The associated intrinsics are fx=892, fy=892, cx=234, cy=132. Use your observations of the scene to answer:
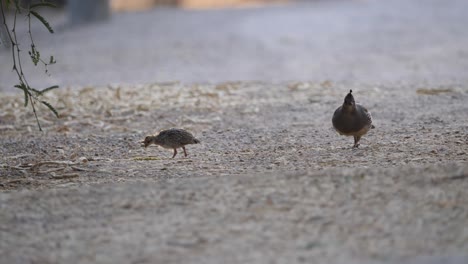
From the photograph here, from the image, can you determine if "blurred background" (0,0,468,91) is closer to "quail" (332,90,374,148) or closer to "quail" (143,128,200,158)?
"quail" (332,90,374,148)

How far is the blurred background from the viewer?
13.3 meters

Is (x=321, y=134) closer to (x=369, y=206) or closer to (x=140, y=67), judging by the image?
(x=369, y=206)

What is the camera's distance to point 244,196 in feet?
18.5

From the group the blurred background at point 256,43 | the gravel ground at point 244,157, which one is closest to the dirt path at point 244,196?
the gravel ground at point 244,157

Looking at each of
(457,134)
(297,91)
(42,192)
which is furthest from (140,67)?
(42,192)

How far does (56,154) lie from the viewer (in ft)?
27.0

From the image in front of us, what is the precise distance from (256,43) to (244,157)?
30.7 ft

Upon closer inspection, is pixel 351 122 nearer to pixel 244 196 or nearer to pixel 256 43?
pixel 244 196

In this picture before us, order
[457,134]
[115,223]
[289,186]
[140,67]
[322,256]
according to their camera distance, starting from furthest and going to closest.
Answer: [140,67] → [457,134] → [289,186] → [115,223] → [322,256]

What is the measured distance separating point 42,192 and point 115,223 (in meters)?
0.87

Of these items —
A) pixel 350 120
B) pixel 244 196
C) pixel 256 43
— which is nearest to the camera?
pixel 244 196

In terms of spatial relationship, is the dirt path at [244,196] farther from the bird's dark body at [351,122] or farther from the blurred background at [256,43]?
the blurred background at [256,43]

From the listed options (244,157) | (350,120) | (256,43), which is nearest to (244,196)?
(244,157)

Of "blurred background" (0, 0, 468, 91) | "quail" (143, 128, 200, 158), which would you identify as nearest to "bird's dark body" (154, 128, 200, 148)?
"quail" (143, 128, 200, 158)
